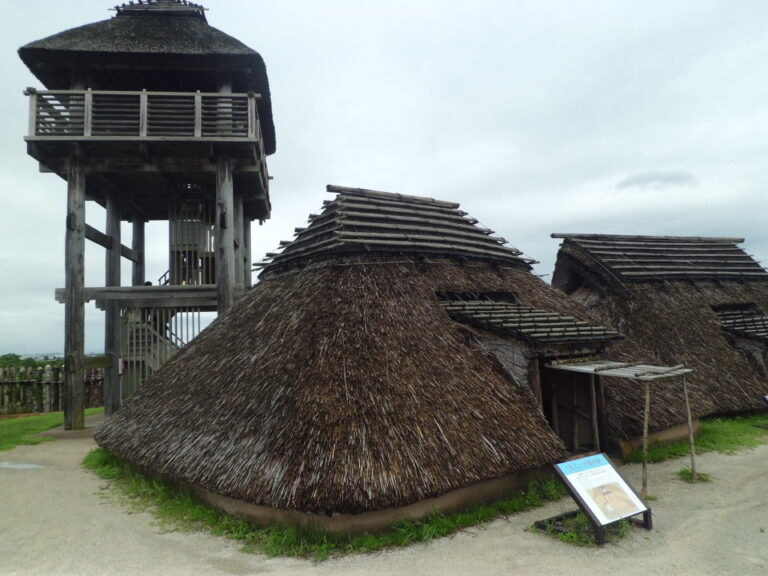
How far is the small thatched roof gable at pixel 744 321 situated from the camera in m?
12.5

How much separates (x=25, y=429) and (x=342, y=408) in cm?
1337

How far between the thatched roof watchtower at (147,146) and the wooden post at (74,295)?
3cm

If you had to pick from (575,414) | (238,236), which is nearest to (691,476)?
(575,414)

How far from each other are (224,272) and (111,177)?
5.33 meters

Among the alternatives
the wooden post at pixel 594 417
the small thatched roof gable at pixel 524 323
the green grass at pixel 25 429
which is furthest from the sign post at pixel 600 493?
the green grass at pixel 25 429

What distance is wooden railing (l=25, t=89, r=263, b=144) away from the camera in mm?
12023

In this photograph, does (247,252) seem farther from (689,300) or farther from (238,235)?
(689,300)

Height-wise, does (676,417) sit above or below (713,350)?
below

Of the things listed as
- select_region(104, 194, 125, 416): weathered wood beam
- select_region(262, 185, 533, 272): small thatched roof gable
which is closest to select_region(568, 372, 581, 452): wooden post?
select_region(262, 185, 533, 272): small thatched roof gable

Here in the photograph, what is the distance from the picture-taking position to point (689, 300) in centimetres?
1396

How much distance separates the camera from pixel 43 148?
12398 millimetres

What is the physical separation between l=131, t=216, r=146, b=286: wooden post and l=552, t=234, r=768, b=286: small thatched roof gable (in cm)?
1565

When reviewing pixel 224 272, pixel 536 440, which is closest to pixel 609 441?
pixel 536 440

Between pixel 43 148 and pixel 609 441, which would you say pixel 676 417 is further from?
pixel 43 148
